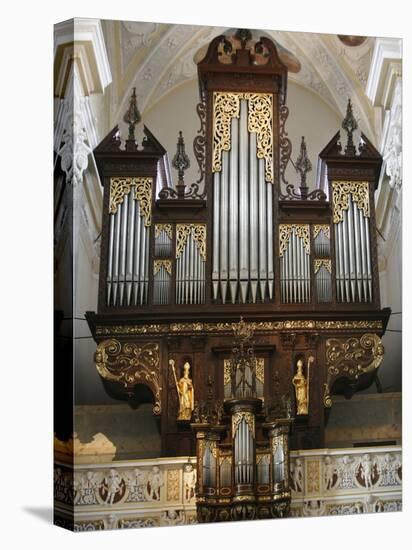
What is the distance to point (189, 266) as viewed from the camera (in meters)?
13.9

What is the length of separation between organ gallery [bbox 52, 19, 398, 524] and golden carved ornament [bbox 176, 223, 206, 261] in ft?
0.04

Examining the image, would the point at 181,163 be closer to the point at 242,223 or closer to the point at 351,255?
the point at 242,223

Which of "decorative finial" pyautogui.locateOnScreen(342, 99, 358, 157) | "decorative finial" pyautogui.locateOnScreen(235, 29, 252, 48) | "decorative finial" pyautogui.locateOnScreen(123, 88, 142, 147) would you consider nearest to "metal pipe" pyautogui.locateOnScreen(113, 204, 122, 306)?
"decorative finial" pyautogui.locateOnScreen(123, 88, 142, 147)

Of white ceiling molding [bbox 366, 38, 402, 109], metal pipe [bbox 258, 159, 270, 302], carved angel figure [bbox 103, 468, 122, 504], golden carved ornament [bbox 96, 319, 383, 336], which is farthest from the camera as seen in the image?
white ceiling molding [bbox 366, 38, 402, 109]

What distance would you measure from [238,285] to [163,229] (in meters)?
0.90

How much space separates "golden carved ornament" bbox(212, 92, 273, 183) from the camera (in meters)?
14.1

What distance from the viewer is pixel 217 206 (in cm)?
1403

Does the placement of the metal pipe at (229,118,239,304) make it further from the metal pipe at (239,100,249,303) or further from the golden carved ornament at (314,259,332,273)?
the golden carved ornament at (314,259,332,273)

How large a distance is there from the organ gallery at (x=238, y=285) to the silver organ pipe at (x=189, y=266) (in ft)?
0.04

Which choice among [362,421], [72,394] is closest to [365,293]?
[362,421]

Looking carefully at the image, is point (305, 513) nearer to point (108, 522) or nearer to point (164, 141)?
point (108, 522)

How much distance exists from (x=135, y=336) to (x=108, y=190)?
140cm

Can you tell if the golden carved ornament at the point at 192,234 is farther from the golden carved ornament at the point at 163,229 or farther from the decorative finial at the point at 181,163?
the decorative finial at the point at 181,163

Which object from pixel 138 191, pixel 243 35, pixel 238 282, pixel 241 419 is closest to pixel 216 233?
pixel 238 282
